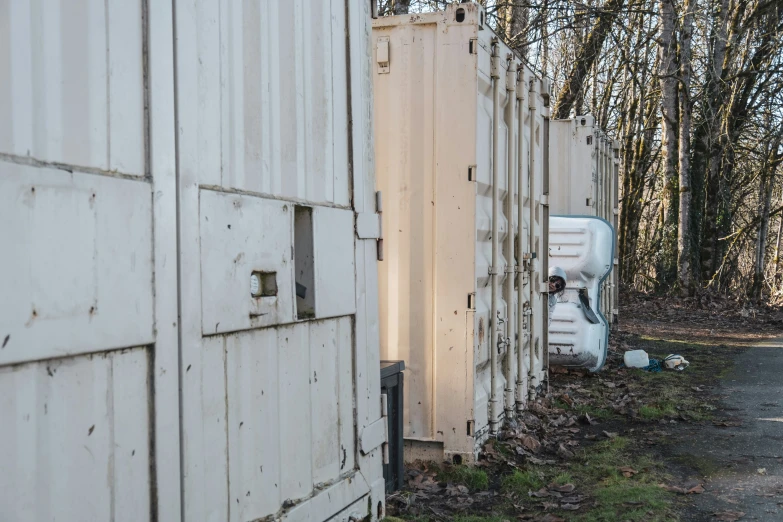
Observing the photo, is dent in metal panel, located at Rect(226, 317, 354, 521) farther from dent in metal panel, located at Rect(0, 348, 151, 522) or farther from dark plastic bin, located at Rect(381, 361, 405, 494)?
dark plastic bin, located at Rect(381, 361, 405, 494)

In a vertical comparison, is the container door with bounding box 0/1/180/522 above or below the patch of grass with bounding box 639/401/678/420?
above

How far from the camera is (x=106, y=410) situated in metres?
2.16

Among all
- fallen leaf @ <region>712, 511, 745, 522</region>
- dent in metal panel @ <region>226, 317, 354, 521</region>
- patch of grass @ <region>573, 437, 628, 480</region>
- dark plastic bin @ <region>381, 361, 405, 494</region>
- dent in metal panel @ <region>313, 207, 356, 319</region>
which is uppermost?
dent in metal panel @ <region>313, 207, 356, 319</region>

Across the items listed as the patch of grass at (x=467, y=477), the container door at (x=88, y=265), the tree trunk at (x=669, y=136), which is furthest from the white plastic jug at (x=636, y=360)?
the container door at (x=88, y=265)

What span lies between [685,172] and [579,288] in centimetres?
928

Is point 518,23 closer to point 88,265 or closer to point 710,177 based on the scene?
point 710,177

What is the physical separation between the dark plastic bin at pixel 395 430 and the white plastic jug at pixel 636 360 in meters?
5.96

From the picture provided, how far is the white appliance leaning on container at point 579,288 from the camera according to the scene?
357 inches

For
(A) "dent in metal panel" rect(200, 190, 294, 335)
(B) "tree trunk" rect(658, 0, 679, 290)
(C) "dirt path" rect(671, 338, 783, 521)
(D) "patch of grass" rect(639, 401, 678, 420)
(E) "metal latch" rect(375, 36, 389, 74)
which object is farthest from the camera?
(B) "tree trunk" rect(658, 0, 679, 290)

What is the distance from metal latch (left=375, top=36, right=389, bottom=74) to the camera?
569cm

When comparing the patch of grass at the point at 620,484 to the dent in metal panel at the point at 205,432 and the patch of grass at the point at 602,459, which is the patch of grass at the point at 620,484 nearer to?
the patch of grass at the point at 602,459

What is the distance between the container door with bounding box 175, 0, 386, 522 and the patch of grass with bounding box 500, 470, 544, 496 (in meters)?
1.77

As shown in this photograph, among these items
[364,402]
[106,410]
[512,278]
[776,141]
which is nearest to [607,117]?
[776,141]

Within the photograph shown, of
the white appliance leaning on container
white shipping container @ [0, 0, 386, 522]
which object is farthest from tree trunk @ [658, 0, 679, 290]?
white shipping container @ [0, 0, 386, 522]
